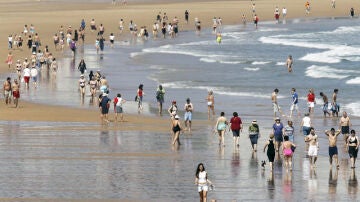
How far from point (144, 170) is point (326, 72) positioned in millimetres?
32296

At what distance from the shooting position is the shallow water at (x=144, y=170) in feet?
84.8

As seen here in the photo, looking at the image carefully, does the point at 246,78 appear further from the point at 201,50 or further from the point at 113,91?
the point at 201,50

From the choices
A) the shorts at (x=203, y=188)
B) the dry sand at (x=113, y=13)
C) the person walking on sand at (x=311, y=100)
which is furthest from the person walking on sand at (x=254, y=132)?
the dry sand at (x=113, y=13)

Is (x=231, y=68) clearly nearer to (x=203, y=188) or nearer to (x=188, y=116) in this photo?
(x=188, y=116)

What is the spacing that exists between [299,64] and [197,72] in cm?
879

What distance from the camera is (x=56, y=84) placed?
51281 millimetres

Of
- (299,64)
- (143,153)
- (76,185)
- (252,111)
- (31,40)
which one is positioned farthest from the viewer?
(31,40)

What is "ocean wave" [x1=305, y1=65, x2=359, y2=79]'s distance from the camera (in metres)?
57.2

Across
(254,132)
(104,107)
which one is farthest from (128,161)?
(104,107)

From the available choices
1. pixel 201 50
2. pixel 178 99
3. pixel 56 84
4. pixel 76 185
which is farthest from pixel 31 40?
pixel 76 185

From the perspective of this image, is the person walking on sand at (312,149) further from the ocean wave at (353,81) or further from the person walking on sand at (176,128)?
the ocean wave at (353,81)

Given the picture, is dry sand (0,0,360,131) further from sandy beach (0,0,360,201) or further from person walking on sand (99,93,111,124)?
sandy beach (0,0,360,201)

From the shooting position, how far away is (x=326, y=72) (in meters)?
59.4

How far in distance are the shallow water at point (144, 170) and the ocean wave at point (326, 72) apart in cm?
2251
